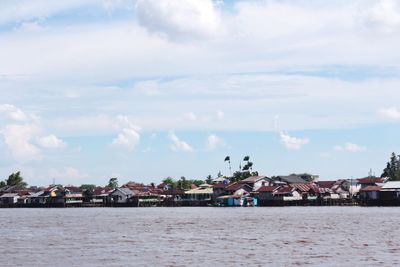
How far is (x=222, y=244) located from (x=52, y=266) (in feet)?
43.1

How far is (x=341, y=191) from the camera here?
146125 millimetres

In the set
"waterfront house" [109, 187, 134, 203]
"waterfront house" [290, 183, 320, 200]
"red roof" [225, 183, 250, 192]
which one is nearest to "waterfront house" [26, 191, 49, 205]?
"waterfront house" [109, 187, 134, 203]

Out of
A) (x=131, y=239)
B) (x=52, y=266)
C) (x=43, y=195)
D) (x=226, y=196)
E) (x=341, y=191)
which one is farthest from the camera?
(x=43, y=195)

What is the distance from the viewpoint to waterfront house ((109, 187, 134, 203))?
481 feet

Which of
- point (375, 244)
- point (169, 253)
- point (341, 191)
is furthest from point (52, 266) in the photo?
point (341, 191)

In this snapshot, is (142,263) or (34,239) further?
(34,239)

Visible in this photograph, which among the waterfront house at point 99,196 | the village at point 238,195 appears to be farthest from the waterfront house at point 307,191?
the waterfront house at point 99,196

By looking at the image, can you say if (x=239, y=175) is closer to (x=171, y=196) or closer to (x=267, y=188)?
(x=171, y=196)

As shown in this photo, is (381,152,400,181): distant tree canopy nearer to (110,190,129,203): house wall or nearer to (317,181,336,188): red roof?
(317,181,336,188): red roof

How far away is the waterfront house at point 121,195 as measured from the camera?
481ft

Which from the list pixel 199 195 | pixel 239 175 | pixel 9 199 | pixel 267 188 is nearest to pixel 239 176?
pixel 239 175

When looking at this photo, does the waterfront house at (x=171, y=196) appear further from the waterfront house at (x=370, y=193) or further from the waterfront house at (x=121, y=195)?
the waterfront house at (x=370, y=193)

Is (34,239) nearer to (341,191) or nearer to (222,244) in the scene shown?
(222,244)

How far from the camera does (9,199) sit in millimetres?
168000
